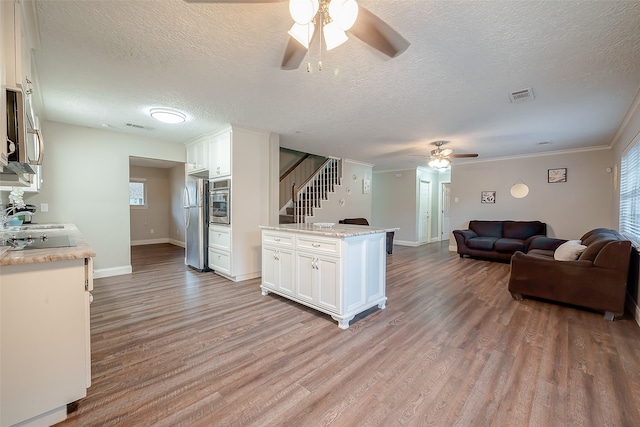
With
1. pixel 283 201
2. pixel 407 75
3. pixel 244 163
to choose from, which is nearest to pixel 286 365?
pixel 407 75

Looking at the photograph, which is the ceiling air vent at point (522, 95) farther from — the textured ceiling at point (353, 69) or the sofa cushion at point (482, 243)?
the sofa cushion at point (482, 243)

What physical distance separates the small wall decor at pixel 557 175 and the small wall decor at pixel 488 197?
3.55 ft

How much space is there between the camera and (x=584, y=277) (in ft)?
9.78

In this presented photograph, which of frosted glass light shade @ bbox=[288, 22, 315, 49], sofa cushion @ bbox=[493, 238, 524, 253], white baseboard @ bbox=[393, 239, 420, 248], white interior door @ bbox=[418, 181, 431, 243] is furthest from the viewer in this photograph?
white interior door @ bbox=[418, 181, 431, 243]

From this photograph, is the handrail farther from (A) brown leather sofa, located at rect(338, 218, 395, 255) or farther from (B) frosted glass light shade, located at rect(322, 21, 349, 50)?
(B) frosted glass light shade, located at rect(322, 21, 349, 50)

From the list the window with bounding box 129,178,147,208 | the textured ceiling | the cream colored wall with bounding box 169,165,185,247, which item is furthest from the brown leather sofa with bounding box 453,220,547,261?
the window with bounding box 129,178,147,208

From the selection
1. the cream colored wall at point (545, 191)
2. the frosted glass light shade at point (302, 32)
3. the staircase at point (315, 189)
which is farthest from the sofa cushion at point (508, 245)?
the frosted glass light shade at point (302, 32)

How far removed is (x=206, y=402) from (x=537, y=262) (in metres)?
3.76

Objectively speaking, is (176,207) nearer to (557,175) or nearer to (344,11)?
(344,11)

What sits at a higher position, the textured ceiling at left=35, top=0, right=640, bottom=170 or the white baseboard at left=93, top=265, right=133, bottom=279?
the textured ceiling at left=35, top=0, right=640, bottom=170

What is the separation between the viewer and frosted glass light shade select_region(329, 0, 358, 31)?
4.23ft

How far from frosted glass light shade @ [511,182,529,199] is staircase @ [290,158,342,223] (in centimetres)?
410

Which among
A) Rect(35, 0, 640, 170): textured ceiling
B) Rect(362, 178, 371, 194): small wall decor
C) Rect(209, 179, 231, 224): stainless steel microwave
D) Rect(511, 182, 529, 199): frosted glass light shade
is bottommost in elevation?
Rect(209, 179, 231, 224): stainless steel microwave

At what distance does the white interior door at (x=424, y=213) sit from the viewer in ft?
26.8
